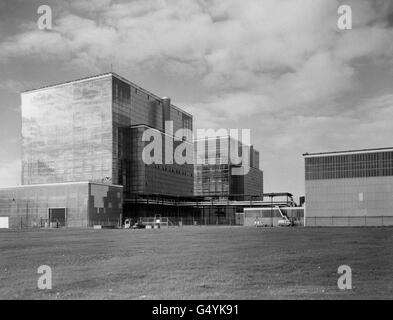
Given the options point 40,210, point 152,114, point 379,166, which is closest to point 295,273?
point 379,166

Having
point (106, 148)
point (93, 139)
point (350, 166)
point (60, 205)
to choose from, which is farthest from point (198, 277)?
point (93, 139)

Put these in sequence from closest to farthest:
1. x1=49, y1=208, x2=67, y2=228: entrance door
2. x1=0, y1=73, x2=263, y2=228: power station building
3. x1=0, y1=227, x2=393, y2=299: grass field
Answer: x1=0, y1=227, x2=393, y2=299: grass field < x1=49, y1=208, x2=67, y2=228: entrance door < x1=0, y1=73, x2=263, y2=228: power station building

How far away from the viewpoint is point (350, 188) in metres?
97.3

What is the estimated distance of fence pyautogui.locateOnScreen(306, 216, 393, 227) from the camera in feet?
306

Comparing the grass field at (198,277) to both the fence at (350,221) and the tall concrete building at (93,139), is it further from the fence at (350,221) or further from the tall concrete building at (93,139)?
the tall concrete building at (93,139)

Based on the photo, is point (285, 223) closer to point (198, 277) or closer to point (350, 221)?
point (350, 221)

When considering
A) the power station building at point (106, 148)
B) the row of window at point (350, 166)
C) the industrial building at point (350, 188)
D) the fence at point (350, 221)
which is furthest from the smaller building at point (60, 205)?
the row of window at point (350, 166)

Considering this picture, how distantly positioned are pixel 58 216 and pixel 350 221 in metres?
74.5

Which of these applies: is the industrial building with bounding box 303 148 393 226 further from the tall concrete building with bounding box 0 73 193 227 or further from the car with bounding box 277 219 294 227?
the tall concrete building with bounding box 0 73 193 227

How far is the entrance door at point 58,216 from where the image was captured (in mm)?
121625

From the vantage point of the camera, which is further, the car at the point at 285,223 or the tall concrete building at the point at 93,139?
the tall concrete building at the point at 93,139

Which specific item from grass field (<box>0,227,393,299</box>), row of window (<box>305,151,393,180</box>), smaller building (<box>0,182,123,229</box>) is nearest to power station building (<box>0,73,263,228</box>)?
smaller building (<box>0,182,123,229</box>)

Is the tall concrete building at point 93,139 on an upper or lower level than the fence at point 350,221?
upper
